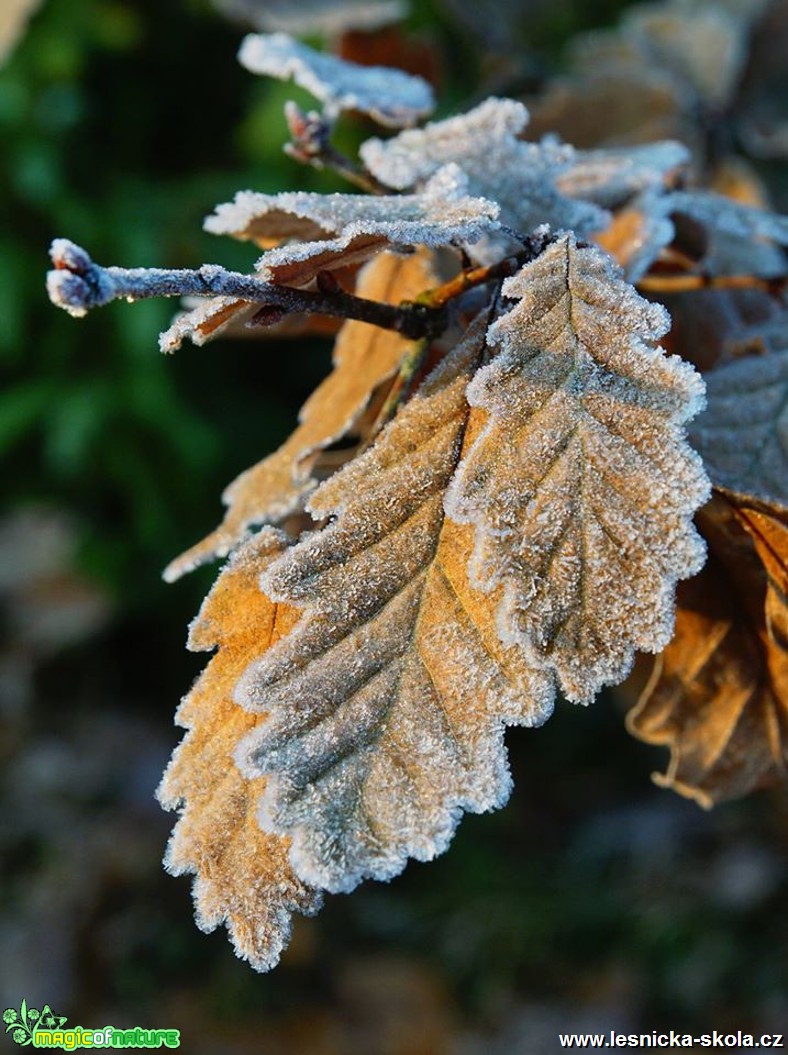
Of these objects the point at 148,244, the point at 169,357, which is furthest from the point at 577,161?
the point at 169,357

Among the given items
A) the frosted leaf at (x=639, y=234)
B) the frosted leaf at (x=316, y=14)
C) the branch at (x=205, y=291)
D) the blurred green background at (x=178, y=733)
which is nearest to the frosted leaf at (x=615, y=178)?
the frosted leaf at (x=639, y=234)

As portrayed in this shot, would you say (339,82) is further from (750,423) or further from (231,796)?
(231,796)

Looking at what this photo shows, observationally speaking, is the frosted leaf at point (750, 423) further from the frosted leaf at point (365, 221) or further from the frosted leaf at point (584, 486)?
the frosted leaf at point (365, 221)

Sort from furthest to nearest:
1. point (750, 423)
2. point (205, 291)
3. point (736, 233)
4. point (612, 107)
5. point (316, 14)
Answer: point (316, 14) < point (612, 107) < point (736, 233) < point (750, 423) < point (205, 291)

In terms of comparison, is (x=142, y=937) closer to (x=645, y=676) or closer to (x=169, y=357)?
(x=169, y=357)

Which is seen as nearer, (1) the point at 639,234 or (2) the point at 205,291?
(2) the point at 205,291

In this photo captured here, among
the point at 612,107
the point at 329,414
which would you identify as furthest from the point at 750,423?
the point at 612,107

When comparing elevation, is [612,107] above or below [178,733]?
below

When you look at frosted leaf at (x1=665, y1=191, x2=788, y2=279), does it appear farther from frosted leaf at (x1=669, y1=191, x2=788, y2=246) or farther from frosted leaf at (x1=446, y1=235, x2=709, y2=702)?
frosted leaf at (x1=446, y1=235, x2=709, y2=702)
